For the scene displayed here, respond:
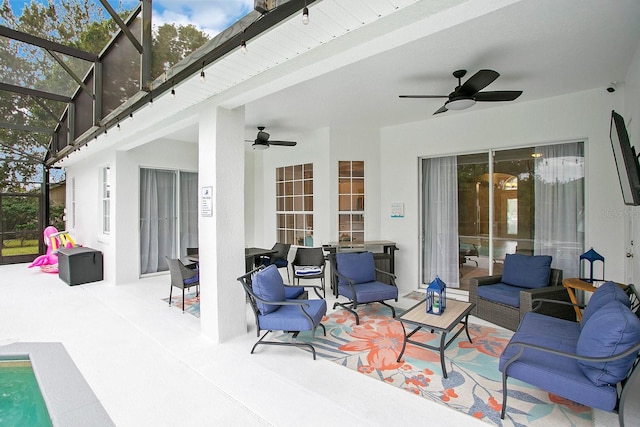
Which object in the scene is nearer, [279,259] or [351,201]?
[279,259]

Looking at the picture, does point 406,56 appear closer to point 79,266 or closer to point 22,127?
point 79,266

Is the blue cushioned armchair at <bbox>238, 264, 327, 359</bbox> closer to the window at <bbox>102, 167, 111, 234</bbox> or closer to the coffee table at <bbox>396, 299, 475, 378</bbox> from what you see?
the coffee table at <bbox>396, 299, 475, 378</bbox>

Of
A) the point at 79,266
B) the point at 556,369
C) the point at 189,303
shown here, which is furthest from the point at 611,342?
the point at 79,266

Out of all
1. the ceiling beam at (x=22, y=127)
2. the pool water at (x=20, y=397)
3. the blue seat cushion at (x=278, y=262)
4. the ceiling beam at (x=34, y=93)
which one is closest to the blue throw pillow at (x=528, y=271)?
the blue seat cushion at (x=278, y=262)

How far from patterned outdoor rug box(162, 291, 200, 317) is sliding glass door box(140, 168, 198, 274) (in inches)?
76.6

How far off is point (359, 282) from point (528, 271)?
233cm

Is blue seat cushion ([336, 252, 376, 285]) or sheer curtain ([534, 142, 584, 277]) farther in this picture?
blue seat cushion ([336, 252, 376, 285])

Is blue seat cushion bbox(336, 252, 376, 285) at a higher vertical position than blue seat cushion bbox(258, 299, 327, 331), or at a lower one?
higher

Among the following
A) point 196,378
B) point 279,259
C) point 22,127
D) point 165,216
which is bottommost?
point 196,378

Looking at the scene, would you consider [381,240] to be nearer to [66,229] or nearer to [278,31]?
[278,31]

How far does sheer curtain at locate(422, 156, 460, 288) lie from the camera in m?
5.38

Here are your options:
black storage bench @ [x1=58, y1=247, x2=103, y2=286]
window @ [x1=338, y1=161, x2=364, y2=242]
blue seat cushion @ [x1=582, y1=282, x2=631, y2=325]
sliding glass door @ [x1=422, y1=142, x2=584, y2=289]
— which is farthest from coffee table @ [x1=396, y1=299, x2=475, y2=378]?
black storage bench @ [x1=58, y1=247, x2=103, y2=286]

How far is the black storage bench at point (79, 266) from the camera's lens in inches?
239

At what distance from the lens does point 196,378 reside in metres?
2.69
